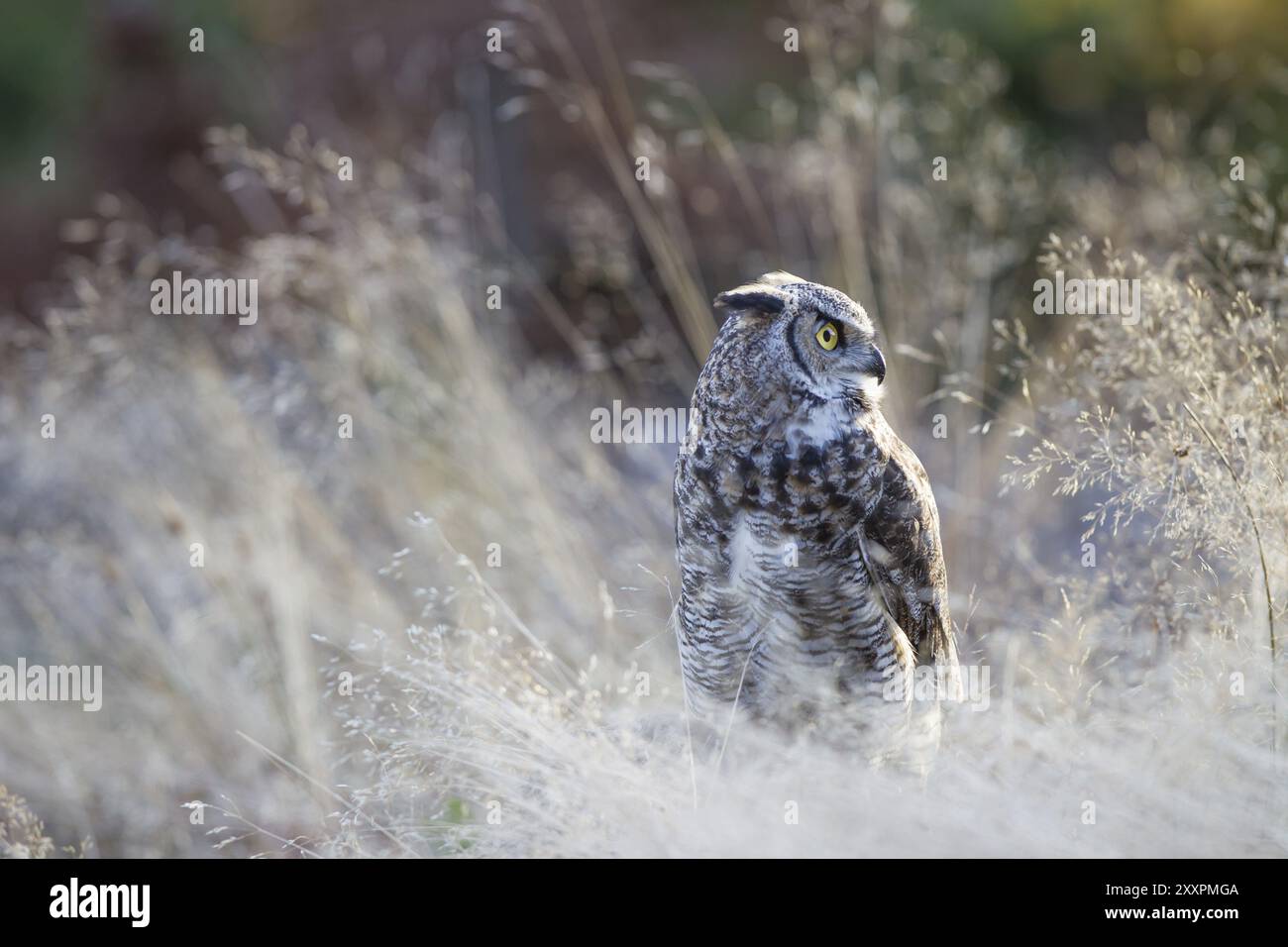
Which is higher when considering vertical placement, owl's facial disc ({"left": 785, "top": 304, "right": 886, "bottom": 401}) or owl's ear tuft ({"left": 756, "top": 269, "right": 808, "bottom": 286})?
owl's ear tuft ({"left": 756, "top": 269, "right": 808, "bottom": 286})

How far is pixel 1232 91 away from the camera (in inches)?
212

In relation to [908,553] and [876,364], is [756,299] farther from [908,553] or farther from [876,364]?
[908,553]

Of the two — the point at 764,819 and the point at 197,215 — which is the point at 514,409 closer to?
the point at 764,819

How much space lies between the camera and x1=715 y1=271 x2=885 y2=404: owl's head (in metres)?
1.77

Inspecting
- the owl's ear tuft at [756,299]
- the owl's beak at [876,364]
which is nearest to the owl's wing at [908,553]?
the owl's beak at [876,364]

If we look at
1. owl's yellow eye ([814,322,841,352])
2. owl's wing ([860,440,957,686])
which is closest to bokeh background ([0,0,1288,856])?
owl's wing ([860,440,957,686])

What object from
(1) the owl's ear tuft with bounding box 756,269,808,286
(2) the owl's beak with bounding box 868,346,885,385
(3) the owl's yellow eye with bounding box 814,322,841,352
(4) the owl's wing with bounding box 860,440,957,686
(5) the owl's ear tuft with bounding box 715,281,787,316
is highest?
(1) the owl's ear tuft with bounding box 756,269,808,286

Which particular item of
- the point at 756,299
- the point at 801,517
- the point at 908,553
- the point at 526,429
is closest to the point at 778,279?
the point at 756,299

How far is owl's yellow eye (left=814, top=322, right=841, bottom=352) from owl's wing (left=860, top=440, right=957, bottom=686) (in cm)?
22

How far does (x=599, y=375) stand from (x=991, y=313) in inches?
60.1

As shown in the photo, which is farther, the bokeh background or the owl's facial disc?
the bokeh background

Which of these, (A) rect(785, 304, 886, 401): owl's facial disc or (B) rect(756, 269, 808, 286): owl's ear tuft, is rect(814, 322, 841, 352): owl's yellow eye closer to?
(A) rect(785, 304, 886, 401): owl's facial disc

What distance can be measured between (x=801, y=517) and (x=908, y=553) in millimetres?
214
